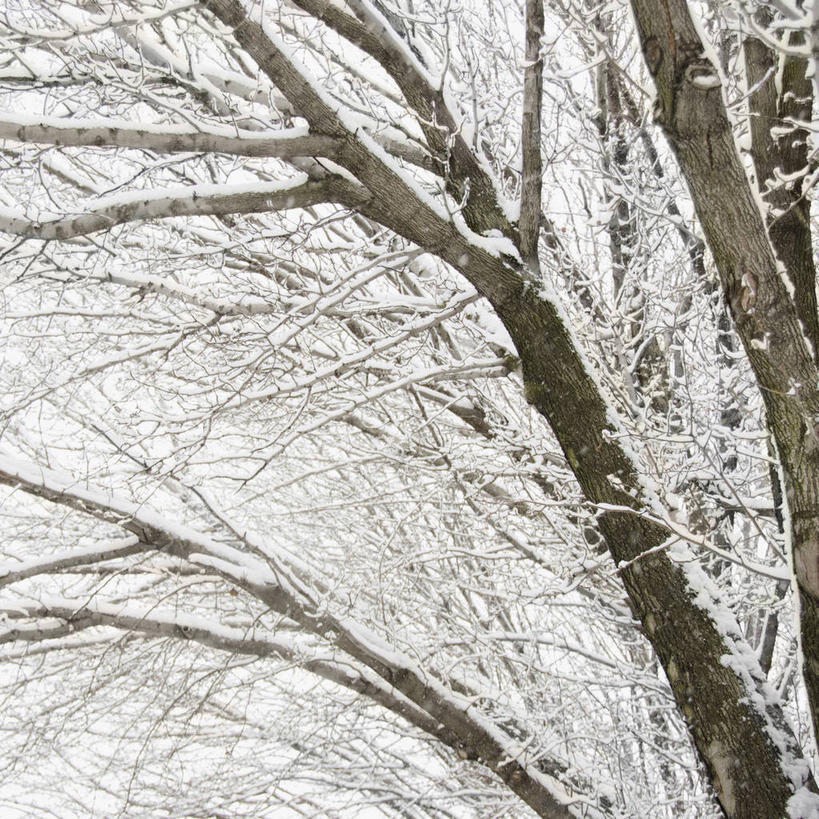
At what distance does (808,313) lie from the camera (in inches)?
117

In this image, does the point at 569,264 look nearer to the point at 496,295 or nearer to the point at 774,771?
the point at 496,295

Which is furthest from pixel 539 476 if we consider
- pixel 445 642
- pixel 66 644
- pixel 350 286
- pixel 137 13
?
pixel 137 13

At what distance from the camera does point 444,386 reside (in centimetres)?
575

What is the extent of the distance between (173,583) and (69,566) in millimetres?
1234

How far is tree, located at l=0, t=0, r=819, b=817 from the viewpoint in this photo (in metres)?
2.89

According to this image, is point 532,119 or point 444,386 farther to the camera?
point 444,386

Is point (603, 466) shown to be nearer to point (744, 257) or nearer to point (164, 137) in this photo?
point (744, 257)

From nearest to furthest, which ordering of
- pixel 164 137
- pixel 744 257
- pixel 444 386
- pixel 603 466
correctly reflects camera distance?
pixel 744 257, pixel 164 137, pixel 603 466, pixel 444 386

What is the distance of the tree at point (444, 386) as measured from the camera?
289cm

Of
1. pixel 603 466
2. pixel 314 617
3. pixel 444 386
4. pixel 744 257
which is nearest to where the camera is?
pixel 744 257

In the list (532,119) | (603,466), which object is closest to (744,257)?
(603,466)

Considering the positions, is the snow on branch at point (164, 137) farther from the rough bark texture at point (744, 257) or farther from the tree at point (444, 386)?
the rough bark texture at point (744, 257)

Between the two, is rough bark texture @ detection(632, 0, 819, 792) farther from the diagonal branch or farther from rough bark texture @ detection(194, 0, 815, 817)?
the diagonal branch

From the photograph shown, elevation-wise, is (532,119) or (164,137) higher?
(532,119)
